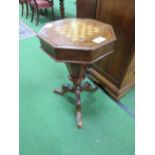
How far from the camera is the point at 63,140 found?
1466mm

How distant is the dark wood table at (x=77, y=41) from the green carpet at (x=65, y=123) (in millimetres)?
495

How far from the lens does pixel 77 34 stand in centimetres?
125

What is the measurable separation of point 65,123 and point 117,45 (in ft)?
2.91

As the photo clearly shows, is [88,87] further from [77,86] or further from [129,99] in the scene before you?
[129,99]

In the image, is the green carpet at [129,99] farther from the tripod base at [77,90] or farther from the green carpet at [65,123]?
the tripod base at [77,90]

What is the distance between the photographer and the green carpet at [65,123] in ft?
4.66

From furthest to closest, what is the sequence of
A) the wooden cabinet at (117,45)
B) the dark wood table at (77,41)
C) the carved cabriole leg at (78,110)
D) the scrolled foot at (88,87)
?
1. the scrolled foot at (88,87)
2. the carved cabriole leg at (78,110)
3. the wooden cabinet at (117,45)
4. the dark wood table at (77,41)

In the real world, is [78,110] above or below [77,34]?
below

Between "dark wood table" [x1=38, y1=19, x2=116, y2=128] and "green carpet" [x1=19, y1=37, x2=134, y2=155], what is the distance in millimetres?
495

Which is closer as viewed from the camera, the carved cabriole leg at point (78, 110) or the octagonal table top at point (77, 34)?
the octagonal table top at point (77, 34)

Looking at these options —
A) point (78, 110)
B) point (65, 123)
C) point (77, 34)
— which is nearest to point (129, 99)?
point (78, 110)

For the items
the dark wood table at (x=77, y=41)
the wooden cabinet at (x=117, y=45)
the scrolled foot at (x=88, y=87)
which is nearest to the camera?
the dark wood table at (x=77, y=41)

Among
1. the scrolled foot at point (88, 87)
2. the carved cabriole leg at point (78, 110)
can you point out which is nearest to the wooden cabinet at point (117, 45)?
the scrolled foot at point (88, 87)

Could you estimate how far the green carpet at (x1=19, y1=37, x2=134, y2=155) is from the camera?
1.42 meters
